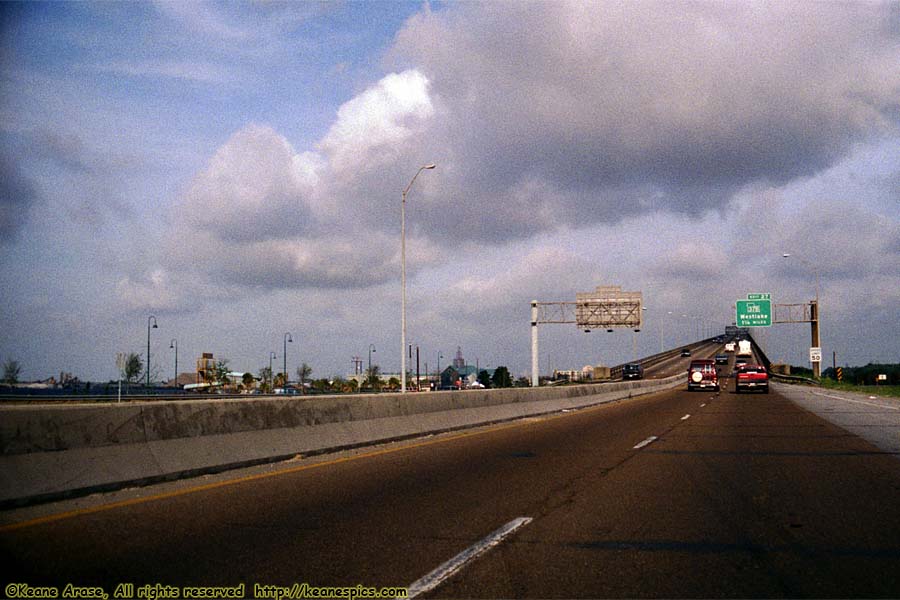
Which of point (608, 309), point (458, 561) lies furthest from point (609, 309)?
point (458, 561)

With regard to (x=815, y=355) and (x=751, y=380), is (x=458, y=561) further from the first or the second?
(x=815, y=355)

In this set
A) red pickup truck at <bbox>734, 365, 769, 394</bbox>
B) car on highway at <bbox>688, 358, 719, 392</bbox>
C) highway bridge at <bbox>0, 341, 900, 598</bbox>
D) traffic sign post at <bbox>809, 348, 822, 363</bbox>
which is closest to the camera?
highway bridge at <bbox>0, 341, 900, 598</bbox>

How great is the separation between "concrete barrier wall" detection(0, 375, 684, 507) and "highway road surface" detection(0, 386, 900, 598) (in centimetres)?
37

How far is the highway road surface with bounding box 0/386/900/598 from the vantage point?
6.30 meters

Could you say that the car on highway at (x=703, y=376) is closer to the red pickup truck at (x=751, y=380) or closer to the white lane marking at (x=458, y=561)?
the red pickup truck at (x=751, y=380)

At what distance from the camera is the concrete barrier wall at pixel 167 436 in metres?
8.74

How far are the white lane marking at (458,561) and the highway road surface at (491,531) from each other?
0.08 feet

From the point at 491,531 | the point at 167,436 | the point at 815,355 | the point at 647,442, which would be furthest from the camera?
the point at 815,355

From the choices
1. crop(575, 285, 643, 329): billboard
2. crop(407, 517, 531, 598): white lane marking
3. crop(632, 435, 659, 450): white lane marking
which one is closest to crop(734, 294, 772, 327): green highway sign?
crop(575, 285, 643, 329): billboard

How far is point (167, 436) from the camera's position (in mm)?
10930

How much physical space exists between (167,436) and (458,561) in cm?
564

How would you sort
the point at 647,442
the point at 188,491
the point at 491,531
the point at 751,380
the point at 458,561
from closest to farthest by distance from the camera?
the point at 458,561 → the point at 491,531 → the point at 188,491 → the point at 647,442 → the point at 751,380

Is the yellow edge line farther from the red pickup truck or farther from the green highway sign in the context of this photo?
the green highway sign

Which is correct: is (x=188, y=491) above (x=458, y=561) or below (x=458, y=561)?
above
